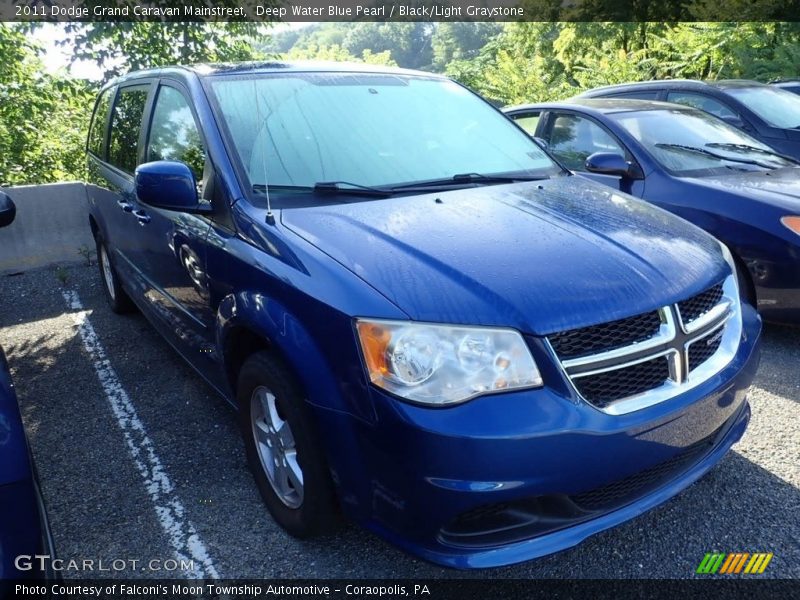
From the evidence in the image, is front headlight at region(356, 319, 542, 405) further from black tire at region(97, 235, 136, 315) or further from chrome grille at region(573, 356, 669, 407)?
black tire at region(97, 235, 136, 315)

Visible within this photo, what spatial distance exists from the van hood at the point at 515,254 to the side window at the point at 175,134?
0.74 metres

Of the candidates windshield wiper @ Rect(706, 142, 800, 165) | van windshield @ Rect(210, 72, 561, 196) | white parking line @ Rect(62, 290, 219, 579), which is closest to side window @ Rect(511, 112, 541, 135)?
windshield wiper @ Rect(706, 142, 800, 165)

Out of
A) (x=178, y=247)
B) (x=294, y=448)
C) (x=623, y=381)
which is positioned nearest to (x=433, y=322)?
(x=623, y=381)

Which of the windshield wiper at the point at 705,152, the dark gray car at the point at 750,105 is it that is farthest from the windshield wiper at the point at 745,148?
the dark gray car at the point at 750,105

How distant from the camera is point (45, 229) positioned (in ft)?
22.5

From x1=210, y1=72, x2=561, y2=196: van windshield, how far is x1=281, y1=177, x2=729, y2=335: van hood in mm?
242

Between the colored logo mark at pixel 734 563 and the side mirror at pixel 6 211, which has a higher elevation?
the side mirror at pixel 6 211

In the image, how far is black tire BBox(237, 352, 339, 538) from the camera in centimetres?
215

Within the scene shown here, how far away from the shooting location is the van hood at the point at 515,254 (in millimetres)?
1933

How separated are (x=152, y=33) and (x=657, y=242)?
8385 millimetres

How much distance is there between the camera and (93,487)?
2.92 metres

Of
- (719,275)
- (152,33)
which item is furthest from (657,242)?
(152,33)

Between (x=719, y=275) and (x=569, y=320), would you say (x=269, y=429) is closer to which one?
(x=569, y=320)

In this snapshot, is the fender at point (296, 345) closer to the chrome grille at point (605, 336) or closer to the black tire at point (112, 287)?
the chrome grille at point (605, 336)
